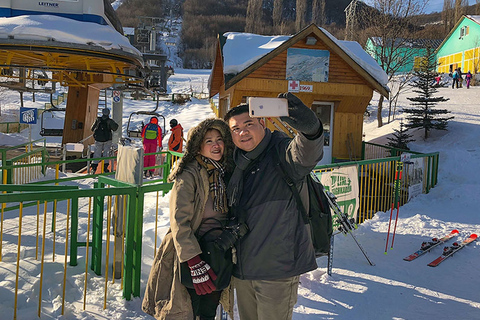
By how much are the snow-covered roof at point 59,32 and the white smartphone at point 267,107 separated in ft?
20.1

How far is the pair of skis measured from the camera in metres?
5.97

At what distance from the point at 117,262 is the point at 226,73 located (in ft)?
30.7

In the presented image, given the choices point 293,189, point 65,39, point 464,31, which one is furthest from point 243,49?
point 464,31

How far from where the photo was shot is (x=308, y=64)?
550 inches

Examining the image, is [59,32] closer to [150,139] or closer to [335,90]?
[150,139]

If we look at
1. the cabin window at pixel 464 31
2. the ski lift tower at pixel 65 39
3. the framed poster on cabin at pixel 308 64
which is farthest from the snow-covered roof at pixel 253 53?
the cabin window at pixel 464 31

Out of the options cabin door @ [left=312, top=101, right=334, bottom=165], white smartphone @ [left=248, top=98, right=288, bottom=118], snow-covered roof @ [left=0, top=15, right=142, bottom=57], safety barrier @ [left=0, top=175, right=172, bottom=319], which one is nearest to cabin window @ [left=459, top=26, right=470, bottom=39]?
cabin door @ [left=312, top=101, right=334, bottom=165]

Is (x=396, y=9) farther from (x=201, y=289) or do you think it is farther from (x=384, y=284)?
(x=201, y=289)

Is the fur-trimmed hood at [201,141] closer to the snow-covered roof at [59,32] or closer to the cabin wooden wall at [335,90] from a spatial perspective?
the snow-covered roof at [59,32]

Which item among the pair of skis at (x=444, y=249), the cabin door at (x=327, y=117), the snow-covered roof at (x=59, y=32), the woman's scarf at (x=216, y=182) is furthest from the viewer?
the cabin door at (x=327, y=117)

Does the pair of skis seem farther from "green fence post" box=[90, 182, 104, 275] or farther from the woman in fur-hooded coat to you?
the woman in fur-hooded coat

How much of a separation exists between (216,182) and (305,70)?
12.2 metres

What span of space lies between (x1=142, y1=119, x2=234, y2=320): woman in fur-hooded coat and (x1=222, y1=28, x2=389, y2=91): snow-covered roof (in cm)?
1038

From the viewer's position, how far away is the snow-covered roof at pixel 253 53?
12.8 m
